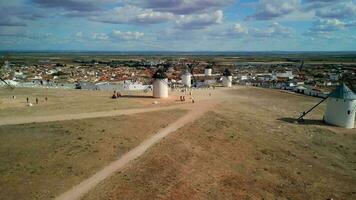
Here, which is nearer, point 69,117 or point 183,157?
point 183,157

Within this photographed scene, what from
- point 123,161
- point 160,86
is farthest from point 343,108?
point 123,161

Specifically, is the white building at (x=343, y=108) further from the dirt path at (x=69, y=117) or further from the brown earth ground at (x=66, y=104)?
the dirt path at (x=69, y=117)

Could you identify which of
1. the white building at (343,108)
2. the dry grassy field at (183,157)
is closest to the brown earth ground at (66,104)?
the dry grassy field at (183,157)

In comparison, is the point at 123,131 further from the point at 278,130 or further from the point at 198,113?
the point at 278,130

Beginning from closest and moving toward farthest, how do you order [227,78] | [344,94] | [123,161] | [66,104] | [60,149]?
[123,161] < [60,149] < [344,94] < [66,104] < [227,78]

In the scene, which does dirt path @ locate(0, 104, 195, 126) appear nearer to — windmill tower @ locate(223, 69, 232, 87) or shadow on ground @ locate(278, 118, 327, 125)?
shadow on ground @ locate(278, 118, 327, 125)

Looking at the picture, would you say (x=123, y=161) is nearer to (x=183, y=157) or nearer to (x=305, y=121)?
(x=183, y=157)
